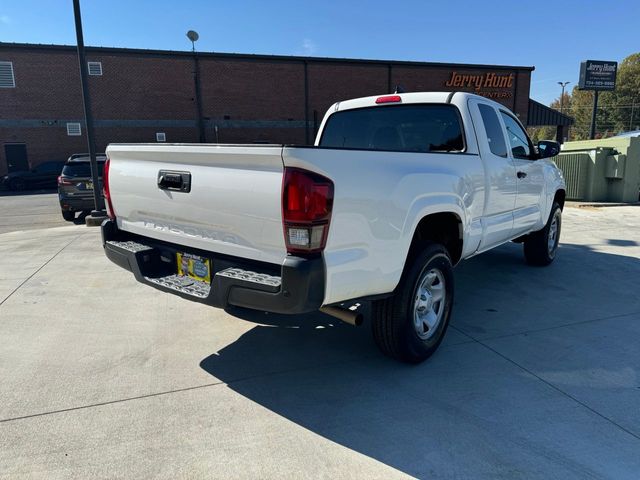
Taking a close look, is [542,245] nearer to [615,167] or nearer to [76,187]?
[615,167]

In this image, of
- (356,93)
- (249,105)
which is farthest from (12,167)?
(356,93)

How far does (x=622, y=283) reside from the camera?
5.71 meters

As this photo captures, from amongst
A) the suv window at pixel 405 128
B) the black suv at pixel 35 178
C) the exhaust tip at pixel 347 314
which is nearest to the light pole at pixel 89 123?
the suv window at pixel 405 128

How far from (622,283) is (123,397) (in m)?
5.68

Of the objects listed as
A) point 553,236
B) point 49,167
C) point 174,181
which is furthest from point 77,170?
point 49,167

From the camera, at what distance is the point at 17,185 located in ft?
80.2

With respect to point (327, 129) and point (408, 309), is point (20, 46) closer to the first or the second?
point (327, 129)

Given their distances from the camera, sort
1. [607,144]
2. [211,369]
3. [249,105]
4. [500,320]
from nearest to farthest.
→ 1. [211,369]
2. [500,320]
3. [607,144]
4. [249,105]

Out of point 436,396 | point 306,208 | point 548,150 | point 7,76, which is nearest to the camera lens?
point 306,208

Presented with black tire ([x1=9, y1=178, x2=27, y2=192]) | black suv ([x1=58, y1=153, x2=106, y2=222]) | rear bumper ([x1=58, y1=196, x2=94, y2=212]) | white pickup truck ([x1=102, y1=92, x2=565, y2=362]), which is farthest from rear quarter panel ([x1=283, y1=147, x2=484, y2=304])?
black tire ([x1=9, y1=178, x2=27, y2=192])

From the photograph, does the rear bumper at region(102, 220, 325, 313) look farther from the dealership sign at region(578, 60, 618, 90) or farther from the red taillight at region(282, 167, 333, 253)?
the dealership sign at region(578, 60, 618, 90)

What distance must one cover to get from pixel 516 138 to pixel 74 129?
28.2m

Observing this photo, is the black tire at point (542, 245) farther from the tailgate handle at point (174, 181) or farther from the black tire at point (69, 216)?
the black tire at point (69, 216)

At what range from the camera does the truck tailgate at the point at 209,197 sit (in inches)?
106
